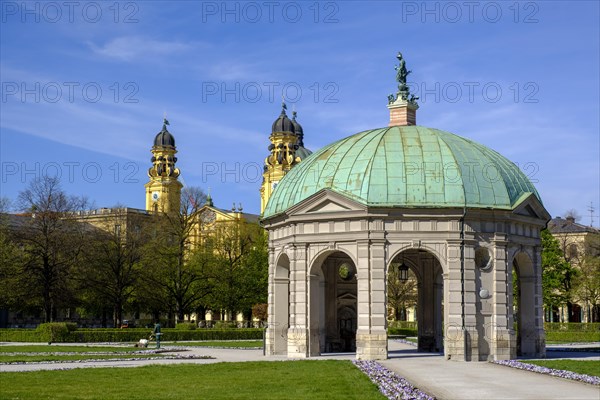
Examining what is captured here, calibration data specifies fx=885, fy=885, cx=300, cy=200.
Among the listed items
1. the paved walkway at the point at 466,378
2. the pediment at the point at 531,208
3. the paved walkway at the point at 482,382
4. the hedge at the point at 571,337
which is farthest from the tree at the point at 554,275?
the paved walkway at the point at 482,382

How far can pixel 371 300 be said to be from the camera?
39594mm

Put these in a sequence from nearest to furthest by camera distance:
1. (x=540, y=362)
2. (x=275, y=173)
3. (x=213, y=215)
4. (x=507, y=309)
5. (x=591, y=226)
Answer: (x=540, y=362)
(x=507, y=309)
(x=591, y=226)
(x=213, y=215)
(x=275, y=173)

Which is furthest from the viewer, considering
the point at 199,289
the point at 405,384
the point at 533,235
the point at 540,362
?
the point at 199,289

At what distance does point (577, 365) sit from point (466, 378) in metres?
7.97

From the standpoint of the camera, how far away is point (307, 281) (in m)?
41.3

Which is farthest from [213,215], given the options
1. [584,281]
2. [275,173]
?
[584,281]

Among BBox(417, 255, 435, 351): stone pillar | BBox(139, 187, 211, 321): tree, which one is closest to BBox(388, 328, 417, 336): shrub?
BBox(139, 187, 211, 321): tree

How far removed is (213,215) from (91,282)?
2430 inches

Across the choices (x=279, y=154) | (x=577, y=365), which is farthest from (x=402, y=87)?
(x=279, y=154)

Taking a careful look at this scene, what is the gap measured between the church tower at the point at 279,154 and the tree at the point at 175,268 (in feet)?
217

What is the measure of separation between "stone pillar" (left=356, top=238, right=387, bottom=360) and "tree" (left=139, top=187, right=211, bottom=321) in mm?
41104

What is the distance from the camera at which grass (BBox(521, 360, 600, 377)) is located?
3206 cm

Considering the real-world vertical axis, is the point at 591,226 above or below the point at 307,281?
above

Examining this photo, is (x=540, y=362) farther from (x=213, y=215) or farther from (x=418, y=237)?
(x=213, y=215)
